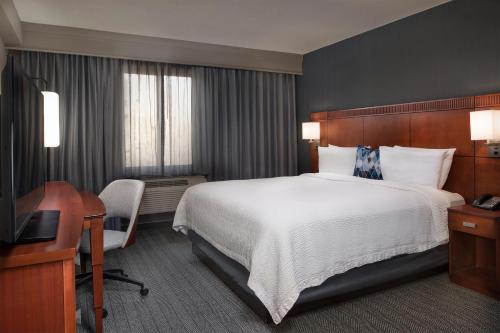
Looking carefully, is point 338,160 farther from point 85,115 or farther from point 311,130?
point 85,115

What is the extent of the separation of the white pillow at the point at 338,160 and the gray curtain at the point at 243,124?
1.35m

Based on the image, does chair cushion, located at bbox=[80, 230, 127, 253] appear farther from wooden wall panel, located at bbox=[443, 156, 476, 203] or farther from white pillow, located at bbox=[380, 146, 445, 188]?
wooden wall panel, located at bbox=[443, 156, 476, 203]

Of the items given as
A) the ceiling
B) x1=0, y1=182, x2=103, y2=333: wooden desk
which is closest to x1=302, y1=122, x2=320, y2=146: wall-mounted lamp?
the ceiling

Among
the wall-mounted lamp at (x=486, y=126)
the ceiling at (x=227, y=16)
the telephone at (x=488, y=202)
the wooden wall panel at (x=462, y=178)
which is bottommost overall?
the telephone at (x=488, y=202)

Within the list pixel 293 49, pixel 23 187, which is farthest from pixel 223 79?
pixel 23 187

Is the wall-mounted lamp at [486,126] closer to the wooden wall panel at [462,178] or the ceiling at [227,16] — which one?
the wooden wall panel at [462,178]

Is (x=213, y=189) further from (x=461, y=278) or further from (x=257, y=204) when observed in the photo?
(x=461, y=278)

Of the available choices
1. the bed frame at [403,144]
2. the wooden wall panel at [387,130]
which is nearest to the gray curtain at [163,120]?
the bed frame at [403,144]

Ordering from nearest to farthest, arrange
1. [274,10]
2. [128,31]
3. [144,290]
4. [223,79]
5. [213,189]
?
[144,290] < [213,189] < [274,10] < [128,31] < [223,79]

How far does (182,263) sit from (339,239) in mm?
1816

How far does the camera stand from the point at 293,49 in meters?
5.70

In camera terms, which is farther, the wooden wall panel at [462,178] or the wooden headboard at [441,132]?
the wooden wall panel at [462,178]

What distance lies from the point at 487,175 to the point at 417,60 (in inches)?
58.0

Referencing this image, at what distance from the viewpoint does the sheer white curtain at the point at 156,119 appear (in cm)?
507
